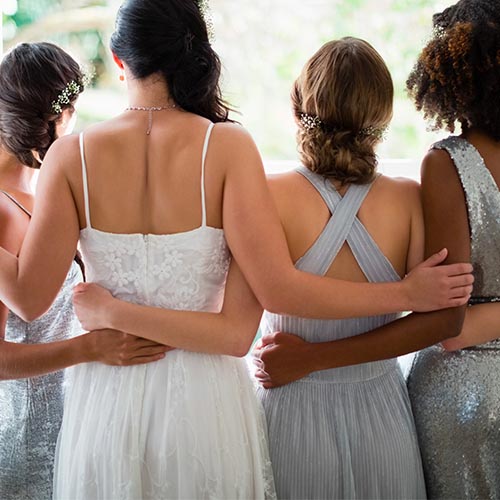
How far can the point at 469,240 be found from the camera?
6.04 feet

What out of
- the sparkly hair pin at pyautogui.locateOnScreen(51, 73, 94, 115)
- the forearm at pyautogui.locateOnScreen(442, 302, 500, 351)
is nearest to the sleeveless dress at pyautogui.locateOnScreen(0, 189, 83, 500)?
the sparkly hair pin at pyautogui.locateOnScreen(51, 73, 94, 115)

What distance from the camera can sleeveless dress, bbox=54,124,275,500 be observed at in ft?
5.48

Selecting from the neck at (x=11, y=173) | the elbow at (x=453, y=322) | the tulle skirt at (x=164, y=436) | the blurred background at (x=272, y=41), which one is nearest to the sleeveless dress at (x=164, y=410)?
the tulle skirt at (x=164, y=436)

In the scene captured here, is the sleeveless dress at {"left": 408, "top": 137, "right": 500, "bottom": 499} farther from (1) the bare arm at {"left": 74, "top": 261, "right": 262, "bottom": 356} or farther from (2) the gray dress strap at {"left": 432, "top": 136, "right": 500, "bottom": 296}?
(1) the bare arm at {"left": 74, "top": 261, "right": 262, "bottom": 356}

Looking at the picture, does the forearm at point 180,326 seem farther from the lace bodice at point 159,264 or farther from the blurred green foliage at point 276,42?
the blurred green foliage at point 276,42

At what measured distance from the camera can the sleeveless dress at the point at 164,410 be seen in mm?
1671

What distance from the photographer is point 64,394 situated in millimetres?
2012

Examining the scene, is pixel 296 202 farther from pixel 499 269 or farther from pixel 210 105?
pixel 499 269

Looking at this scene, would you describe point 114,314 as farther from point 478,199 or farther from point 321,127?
point 478,199

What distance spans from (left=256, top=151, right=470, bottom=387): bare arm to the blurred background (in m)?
1.63

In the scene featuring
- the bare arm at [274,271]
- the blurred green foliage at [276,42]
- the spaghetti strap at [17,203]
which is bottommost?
the bare arm at [274,271]

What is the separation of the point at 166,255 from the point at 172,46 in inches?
16.1

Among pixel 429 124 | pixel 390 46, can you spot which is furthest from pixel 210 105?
pixel 390 46

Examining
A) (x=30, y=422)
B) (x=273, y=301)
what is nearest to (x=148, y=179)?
(x=273, y=301)
